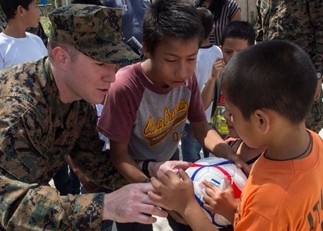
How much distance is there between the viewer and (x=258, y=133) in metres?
1.45

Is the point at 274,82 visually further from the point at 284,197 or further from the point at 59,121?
the point at 59,121

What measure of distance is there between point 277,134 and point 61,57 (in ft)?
3.02

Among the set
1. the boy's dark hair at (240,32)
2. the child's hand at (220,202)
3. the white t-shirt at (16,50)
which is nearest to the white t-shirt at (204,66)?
the boy's dark hair at (240,32)

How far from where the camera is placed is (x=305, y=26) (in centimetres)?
337

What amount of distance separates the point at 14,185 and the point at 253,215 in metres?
0.83

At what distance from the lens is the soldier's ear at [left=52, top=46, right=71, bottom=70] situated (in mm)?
1750

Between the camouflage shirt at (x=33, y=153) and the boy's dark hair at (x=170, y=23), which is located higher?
the boy's dark hair at (x=170, y=23)

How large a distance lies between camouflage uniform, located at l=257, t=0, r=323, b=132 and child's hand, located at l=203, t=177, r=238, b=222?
1.95 m

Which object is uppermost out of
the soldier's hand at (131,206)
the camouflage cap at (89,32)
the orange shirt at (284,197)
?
the camouflage cap at (89,32)

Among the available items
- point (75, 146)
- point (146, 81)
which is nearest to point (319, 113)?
point (146, 81)

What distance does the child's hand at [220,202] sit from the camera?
162 cm

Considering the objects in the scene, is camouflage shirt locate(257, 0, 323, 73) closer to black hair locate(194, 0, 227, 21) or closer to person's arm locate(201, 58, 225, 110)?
person's arm locate(201, 58, 225, 110)

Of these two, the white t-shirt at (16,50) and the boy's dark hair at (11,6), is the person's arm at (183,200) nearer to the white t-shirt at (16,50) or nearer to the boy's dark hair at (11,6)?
the white t-shirt at (16,50)

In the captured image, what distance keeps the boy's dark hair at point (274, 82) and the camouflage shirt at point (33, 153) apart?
64 cm
